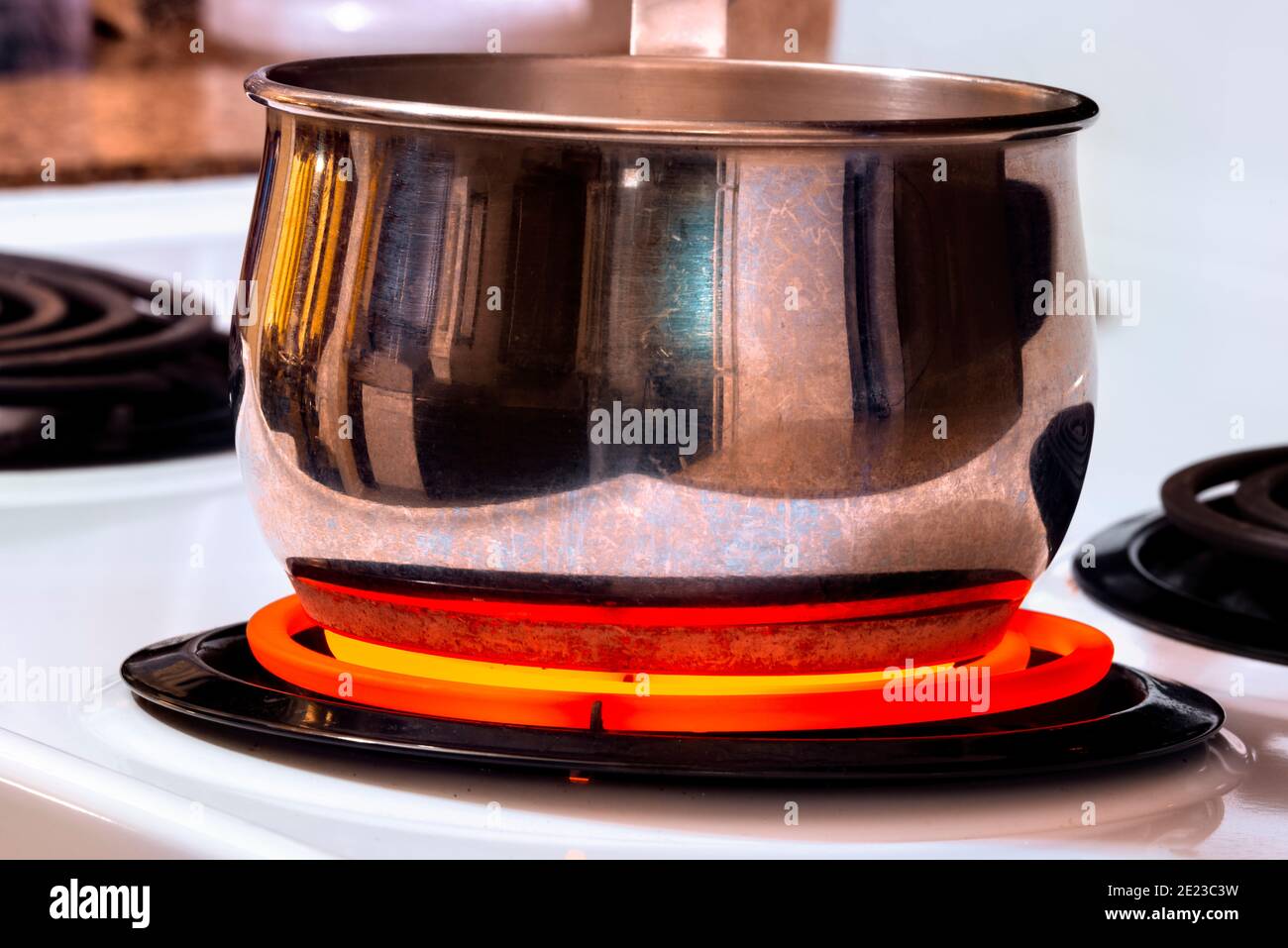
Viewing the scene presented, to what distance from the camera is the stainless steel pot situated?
1.40 ft

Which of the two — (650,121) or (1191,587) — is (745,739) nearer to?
(650,121)

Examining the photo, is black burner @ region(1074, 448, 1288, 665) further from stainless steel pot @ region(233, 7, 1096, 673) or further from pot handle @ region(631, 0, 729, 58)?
pot handle @ region(631, 0, 729, 58)

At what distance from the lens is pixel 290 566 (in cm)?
49

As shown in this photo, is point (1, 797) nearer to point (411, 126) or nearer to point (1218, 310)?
point (411, 126)

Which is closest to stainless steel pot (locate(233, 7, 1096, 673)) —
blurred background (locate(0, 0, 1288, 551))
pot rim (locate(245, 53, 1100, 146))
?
pot rim (locate(245, 53, 1100, 146))

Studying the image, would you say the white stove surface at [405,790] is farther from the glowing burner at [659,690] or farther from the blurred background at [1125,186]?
the blurred background at [1125,186]

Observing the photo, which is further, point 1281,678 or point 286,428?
point 1281,678

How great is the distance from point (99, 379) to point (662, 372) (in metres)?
0.46

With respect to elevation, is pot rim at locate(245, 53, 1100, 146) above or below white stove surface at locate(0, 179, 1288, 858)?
above

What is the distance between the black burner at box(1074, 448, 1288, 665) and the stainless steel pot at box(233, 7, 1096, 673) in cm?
16

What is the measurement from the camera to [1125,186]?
3.77 feet

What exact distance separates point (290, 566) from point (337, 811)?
0.09 m

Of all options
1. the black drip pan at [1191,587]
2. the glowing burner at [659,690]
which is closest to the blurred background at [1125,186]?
the black drip pan at [1191,587]
